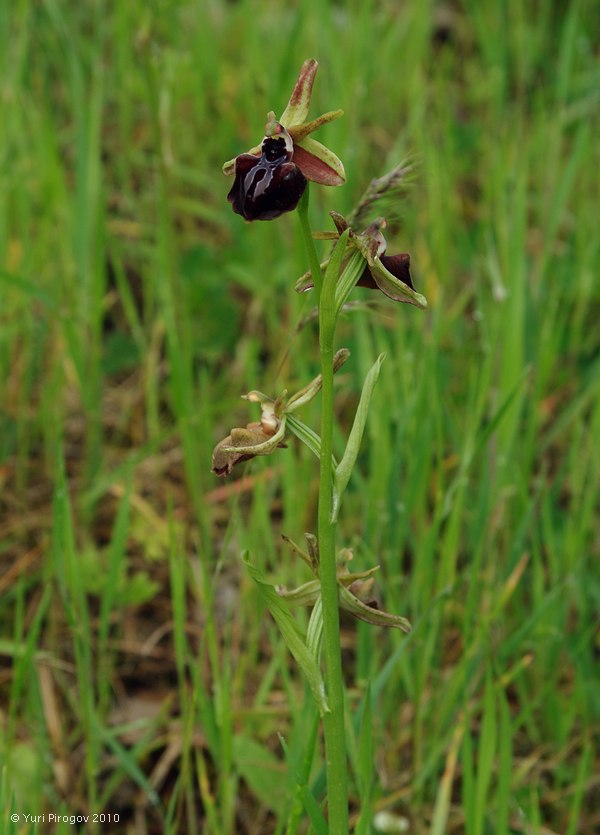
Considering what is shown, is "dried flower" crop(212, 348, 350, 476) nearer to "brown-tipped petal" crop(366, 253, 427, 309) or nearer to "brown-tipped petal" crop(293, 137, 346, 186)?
"brown-tipped petal" crop(366, 253, 427, 309)

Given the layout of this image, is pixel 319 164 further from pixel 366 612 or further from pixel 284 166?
pixel 366 612

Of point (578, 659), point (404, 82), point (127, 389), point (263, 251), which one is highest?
point (404, 82)

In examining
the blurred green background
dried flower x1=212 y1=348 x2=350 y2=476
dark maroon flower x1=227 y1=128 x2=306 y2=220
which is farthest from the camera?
the blurred green background

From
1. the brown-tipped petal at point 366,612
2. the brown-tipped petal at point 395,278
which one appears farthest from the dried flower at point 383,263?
the brown-tipped petal at point 366,612

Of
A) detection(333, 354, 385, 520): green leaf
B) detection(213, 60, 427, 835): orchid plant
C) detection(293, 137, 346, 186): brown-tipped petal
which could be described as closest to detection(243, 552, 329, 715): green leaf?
detection(213, 60, 427, 835): orchid plant

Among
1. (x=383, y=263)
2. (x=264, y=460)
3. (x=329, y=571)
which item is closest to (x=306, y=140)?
(x=383, y=263)

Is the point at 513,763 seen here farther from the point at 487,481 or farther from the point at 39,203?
the point at 39,203

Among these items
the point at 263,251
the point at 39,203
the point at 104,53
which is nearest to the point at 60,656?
the point at 263,251
